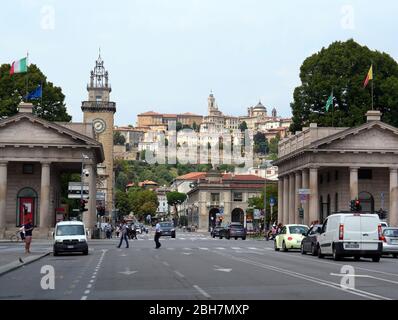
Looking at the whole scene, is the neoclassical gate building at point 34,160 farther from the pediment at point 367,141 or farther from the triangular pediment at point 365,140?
the pediment at point 367,141

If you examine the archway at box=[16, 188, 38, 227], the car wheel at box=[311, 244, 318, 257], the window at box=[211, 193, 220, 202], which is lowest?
the car wheel at box=[311, 244, 318, 257]


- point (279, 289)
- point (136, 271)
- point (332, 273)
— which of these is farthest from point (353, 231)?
point (279, 289)

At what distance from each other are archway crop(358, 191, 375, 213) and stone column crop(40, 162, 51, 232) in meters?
29.6

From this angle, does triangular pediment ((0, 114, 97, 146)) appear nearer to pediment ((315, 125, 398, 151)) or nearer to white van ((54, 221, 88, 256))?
pediment ((315, 125, 398, 151))

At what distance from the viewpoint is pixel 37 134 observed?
255 feet

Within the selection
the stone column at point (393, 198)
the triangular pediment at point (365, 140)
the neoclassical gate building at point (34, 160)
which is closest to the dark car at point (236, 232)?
the triangular pediment at point (365, 140)

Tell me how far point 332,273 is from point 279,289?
6908 millimetres

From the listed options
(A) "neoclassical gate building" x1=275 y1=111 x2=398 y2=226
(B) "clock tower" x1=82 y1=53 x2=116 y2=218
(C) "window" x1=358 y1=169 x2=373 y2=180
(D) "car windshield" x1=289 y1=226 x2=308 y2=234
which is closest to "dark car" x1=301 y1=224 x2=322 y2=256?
(D) "car windshield" x1=289 y1=226 x2=308 y2=234

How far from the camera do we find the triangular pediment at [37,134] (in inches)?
3039

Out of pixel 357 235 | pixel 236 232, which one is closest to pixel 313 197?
pixel 236 232

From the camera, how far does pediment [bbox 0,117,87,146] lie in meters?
77.3

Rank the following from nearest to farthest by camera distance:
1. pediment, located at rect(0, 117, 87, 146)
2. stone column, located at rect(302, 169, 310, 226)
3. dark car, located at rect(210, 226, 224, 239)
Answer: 1. pediment, located at rect(0, 117, 87, 146)
2. stone column, located at rect(302, 169, 310, 226)
3. dark car, located at rect(210, 226, 224, 239)

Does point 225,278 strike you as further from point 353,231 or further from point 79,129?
point 79,129

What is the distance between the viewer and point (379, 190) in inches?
3236
